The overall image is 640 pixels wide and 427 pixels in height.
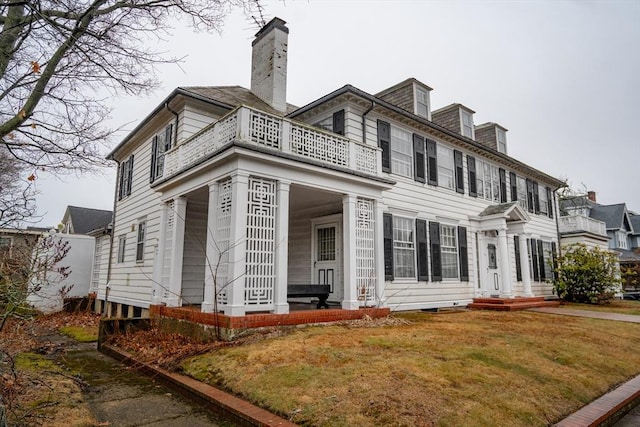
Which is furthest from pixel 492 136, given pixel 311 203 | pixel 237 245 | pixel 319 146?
pixel 237 245

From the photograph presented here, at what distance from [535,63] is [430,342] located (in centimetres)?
1069

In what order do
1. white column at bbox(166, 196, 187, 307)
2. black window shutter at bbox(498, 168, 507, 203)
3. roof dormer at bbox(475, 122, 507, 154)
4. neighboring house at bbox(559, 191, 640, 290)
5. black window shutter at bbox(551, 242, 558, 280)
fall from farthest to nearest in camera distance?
neighboring house at bbox(559, 191, 640, 290), black window shutter at bbox(551, 242, 558, 280), roof dormer at bbox(475, 122, 507, 154), black window shutter at bbox(498, 168, 507, 203), white column at bbox(166, 196, 187, 307)

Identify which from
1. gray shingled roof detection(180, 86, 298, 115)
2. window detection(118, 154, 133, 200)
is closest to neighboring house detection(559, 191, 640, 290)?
gray shingled roof detection(180, 86, 298, 115)

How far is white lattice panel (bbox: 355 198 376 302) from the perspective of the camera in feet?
30.4

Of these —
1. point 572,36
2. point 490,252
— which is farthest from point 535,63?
point 490,252

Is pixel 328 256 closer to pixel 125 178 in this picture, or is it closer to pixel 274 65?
pixel 274 65

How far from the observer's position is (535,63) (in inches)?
495

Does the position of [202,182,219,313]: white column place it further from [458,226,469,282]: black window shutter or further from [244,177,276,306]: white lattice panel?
[458,226,469,282]: black window shutter

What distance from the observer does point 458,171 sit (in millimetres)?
14539

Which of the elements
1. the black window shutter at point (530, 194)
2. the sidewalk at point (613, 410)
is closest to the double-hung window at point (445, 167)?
the black window shutter at point (530, 194)

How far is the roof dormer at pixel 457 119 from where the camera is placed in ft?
51.3

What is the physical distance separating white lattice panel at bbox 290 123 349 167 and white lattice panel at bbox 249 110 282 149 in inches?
17.0

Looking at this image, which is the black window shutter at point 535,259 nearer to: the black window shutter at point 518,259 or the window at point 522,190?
the black window shutter at point 518,259

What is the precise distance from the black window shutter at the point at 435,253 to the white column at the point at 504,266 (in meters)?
3.19
